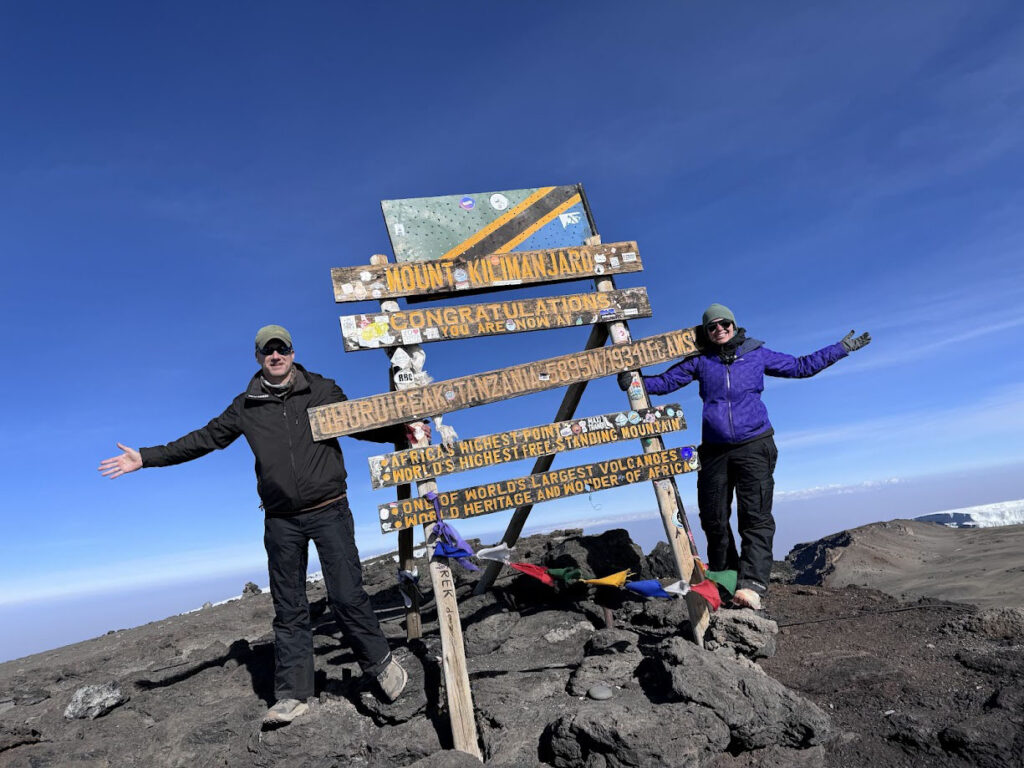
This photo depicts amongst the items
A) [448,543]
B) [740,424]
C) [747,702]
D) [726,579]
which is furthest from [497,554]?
[740,424]

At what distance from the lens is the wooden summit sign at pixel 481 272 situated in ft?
18.9

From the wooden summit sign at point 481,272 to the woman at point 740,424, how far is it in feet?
3.98

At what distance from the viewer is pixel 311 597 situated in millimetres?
10586

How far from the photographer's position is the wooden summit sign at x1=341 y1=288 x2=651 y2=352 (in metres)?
5.63

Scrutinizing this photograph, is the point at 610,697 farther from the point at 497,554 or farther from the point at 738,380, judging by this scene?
the point at 738,380

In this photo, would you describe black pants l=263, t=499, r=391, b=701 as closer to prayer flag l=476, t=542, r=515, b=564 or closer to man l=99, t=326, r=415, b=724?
man l=99, t=326, r=415, b=724

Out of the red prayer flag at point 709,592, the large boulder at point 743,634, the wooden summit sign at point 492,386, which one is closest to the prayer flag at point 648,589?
the red prayer flag at point 709,592

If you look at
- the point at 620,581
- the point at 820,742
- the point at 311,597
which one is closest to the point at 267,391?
the point at 620,581

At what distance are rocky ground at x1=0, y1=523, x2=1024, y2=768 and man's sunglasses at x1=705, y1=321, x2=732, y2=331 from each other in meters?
2.86

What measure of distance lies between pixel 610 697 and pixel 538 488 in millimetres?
1841

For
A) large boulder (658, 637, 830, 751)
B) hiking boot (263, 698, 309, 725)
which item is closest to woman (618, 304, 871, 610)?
large boulder (658, 637, 830, 751)

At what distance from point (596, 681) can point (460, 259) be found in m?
4.13

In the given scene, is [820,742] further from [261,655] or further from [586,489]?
[261,655]

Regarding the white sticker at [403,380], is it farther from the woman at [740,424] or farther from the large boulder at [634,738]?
the large boulder at [634,738]
